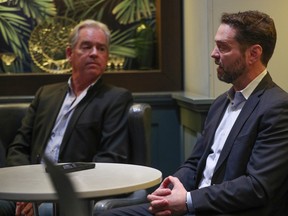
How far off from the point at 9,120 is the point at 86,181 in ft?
4.17

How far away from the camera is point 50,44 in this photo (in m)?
3.54

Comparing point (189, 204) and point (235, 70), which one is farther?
point (235, 70)

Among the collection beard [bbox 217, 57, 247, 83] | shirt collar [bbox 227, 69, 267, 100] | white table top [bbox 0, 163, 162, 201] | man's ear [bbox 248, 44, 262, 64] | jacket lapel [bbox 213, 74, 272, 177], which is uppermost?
man's ear [bbox 248, 44, 262, 64]

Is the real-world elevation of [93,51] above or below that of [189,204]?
above

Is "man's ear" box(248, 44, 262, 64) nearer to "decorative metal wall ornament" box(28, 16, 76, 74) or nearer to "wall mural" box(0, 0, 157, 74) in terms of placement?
"wall mural" box(0, 0, 157, 74)

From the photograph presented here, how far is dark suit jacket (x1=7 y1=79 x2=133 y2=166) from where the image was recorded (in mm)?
2404

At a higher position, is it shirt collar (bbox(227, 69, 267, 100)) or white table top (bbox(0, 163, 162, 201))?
shirt collar (bbox(227, 69, 267, 100))

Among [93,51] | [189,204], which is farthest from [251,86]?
[93,51]

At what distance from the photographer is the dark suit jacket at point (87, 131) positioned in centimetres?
240

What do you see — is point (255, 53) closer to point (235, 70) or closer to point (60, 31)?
point (235, 70)

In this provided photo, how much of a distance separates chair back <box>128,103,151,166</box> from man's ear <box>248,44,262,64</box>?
0.75 metres

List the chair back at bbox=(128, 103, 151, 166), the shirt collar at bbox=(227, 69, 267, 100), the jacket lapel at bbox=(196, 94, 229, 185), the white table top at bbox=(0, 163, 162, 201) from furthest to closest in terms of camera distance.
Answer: the chair back at bbox=(128, 103, 151, 166) → the jacket lapel at bbox=(196, 94, 229, 185) → the shirt collar at bbox=(227, 69, 267, 100) → the white table top at bbox=(0, 163, 162, 201)

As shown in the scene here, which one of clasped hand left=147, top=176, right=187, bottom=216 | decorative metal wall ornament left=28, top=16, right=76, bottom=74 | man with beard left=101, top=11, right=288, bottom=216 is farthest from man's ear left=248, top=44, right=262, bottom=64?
decorative metal wall ornament left=28, top=16, right=76, bottom=74

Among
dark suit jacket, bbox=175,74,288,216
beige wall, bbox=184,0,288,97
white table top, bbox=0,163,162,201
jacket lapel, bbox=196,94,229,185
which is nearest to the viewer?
white table top, bbox=0,163,162,201
